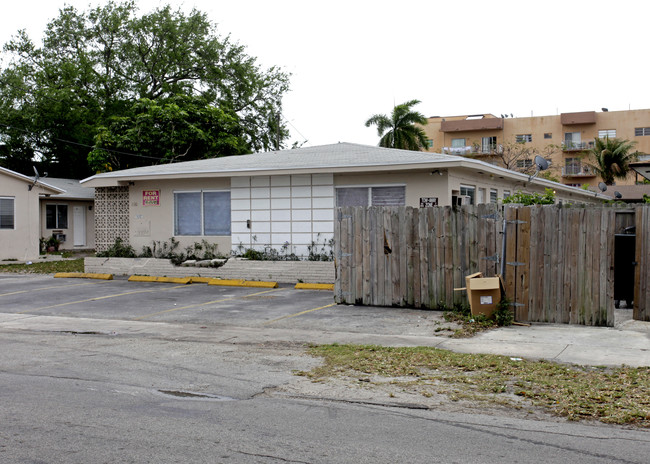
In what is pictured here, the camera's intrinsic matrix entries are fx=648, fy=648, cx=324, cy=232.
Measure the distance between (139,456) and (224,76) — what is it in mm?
43706

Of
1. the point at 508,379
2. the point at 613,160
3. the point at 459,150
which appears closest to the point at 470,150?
the point at 459,150

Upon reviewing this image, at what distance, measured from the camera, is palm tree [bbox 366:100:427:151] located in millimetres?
44375

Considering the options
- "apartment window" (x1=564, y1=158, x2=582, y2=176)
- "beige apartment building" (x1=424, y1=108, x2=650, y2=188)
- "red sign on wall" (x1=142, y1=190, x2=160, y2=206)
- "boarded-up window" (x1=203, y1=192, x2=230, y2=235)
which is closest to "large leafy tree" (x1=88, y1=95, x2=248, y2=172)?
"red sign on wall" (x1=142, y1=190, x2=160, y2=206)

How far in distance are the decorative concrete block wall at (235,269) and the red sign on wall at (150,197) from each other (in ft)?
6.32

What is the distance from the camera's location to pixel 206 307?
14.0m

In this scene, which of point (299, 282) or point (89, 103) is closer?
point (299, 282)

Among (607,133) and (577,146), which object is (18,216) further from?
(607,133)

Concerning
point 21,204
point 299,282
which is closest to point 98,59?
point 21,204

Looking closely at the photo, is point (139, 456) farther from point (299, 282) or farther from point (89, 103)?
point (89, 103)

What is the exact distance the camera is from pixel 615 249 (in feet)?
36.4

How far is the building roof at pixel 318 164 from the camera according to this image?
675 inches

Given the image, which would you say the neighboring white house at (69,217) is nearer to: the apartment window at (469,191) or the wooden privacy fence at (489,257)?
the apartment window at (469,191)

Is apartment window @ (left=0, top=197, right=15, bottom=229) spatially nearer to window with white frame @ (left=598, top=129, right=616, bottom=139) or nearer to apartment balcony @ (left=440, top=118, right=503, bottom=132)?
apartment balcony @ (left=440, top=118, right=503, bottom=132)

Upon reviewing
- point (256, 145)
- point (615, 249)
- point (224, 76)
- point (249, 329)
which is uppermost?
point (224, 76)
